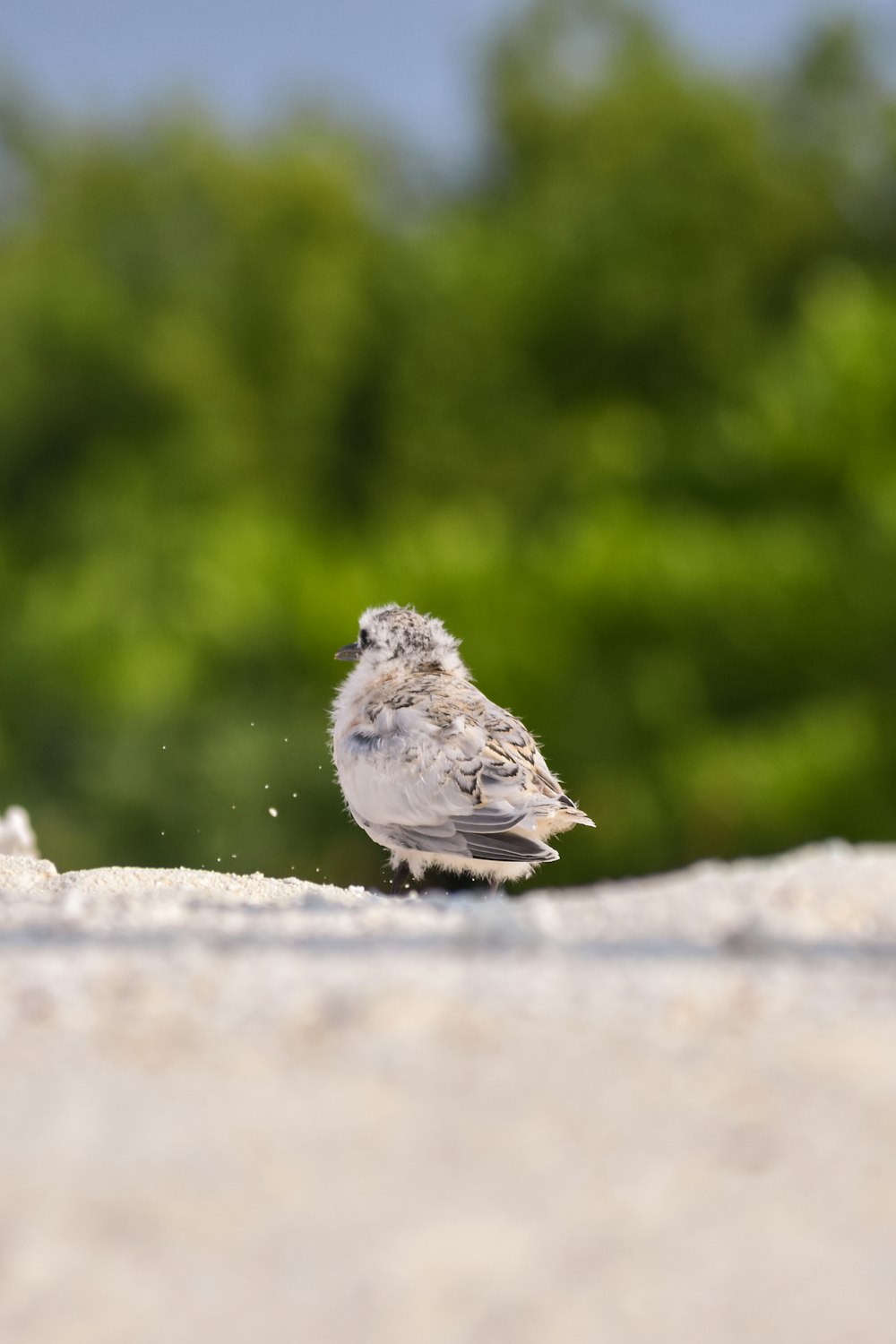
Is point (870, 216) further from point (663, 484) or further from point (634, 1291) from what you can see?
point (634, 1291)

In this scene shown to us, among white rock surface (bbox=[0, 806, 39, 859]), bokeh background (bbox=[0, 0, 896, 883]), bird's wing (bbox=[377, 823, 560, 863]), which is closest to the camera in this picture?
bird's wing (bbox=[377, 823, 560, 863])

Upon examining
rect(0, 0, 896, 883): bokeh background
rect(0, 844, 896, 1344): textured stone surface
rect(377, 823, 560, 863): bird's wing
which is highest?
rect(0, 0, 896, 883): bokeh background

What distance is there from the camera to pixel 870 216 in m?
23.4

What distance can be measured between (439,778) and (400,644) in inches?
17.8

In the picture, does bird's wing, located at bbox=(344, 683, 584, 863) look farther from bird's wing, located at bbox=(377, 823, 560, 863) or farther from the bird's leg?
the bird's leg

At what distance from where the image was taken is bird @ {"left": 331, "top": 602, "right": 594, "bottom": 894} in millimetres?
3742

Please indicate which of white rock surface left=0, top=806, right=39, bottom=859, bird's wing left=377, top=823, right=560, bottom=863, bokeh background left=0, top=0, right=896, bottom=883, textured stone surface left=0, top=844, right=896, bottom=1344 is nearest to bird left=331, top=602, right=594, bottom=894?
bird's wing left=377, top=823, right=560, bottom=863

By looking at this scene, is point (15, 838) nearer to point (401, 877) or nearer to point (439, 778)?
point (401, 877)

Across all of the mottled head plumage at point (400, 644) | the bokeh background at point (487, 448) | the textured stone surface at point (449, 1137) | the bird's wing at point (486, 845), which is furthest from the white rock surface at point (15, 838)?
the bokeh background at point (487, 448)

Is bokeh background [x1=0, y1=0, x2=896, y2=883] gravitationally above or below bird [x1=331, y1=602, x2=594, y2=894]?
above

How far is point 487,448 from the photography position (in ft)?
75.4

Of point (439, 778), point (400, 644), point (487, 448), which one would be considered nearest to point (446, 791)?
point (439, 778)

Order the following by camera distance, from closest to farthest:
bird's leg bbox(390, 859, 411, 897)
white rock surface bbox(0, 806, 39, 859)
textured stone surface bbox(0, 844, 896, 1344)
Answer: textured stone surface bbox(0, 844, 896, 1344)
bird's leg bbox(390, 859, 411, 897)
white rock surface bbox(0, 806, 39, 859)

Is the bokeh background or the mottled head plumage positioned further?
the bokeh background
